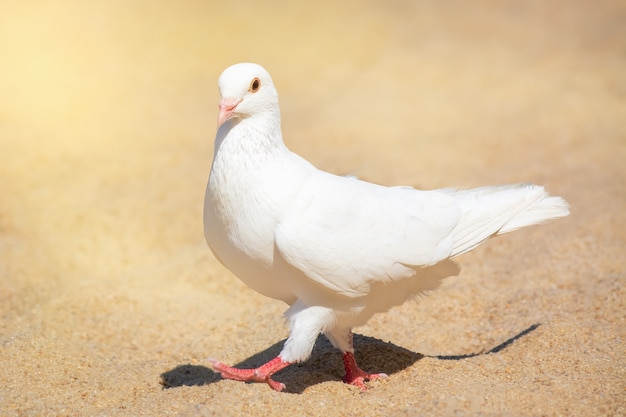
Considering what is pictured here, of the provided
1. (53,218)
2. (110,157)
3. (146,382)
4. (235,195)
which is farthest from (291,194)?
(110,157)

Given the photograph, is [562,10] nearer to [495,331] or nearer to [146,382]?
[495,331]

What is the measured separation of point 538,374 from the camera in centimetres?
443

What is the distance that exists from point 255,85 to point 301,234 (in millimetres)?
900

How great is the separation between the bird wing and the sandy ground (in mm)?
710

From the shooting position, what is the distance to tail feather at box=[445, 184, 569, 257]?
4719mm

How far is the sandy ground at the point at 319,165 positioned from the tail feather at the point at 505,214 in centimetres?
81

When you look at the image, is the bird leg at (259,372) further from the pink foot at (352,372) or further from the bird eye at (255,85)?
the bird eye at (255,85)

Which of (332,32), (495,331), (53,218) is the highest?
(332,32)

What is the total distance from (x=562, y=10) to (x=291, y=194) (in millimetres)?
11193

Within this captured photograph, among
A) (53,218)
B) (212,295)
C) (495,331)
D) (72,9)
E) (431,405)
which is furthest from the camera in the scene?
(72,9)

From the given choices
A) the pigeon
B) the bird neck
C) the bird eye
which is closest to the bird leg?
the pigeon

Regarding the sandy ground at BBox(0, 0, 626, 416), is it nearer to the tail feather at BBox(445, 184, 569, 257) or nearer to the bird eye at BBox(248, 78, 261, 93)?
the tail feather at BBox(445, 184, 569, 257)

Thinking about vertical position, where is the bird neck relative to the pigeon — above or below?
above

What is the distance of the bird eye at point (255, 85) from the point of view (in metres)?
4.14
